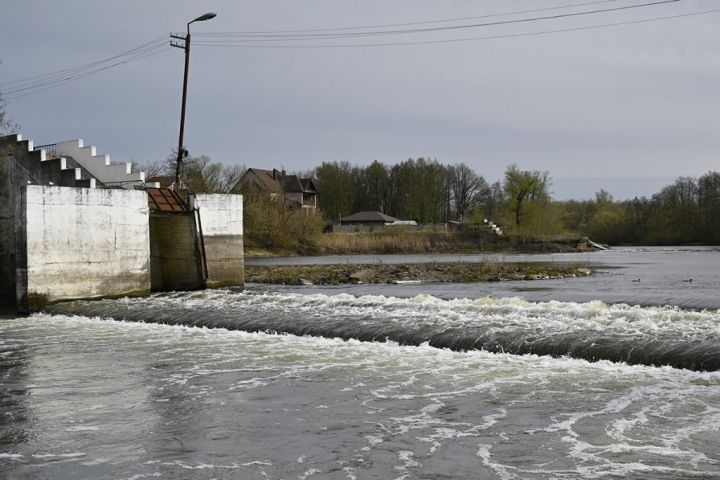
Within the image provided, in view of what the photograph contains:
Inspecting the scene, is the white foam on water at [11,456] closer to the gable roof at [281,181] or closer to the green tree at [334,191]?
the gable roof at [281,181]

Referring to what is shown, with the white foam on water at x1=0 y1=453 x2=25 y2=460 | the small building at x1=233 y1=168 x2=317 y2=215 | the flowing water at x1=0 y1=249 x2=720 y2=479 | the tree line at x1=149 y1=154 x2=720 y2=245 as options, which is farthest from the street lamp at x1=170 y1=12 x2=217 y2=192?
the small building at x1=233 y1=168 x2=317 y2=215

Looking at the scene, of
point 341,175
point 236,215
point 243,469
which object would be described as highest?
point 341,175

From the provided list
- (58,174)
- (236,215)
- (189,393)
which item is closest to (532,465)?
(189,393)

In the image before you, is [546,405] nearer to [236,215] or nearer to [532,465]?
[532,465]

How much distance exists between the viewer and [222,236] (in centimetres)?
2561

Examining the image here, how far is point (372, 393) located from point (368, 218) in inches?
3318

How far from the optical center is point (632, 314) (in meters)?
14.3

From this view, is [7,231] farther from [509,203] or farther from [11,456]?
[509,203]

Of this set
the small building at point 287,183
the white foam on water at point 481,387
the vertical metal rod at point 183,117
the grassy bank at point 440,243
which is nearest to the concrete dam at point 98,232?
the vertical metal rod at point 183,117

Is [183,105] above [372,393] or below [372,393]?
above

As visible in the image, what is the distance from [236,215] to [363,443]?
62.8ft

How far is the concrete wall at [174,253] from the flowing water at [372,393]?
6850 millimetres

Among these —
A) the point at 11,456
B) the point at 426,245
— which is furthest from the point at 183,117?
the point at 426,245

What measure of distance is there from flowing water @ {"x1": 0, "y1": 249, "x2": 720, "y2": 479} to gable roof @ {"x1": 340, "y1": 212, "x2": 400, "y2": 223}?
7481cm
